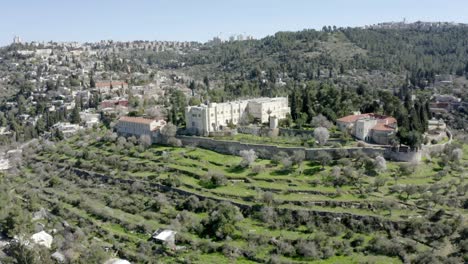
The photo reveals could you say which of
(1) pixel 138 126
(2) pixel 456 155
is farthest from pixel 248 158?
(2) pixel 456 155

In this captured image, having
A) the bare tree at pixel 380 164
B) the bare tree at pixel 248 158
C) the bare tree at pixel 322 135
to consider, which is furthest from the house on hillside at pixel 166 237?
the bare tree at pixel 380 164

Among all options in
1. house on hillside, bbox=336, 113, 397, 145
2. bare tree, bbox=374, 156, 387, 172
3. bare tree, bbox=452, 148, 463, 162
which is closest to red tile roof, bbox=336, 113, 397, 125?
Result: house on hillside, bbox=336, 113, 397, 145

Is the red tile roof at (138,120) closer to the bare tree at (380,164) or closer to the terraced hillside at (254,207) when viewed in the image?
the terraced hillside at (254,207)

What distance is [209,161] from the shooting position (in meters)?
42.6

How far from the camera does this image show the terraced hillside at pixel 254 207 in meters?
29.0

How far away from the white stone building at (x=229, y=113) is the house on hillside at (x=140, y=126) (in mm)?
3651

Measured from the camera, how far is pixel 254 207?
112 ft

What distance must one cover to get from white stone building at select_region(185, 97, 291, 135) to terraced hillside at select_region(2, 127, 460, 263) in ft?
Result: 11.0

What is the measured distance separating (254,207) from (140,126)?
21729 mm

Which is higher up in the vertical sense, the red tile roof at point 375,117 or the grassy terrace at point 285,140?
the red tile roof at point 375,117

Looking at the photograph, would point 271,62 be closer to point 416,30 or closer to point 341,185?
point 416,30

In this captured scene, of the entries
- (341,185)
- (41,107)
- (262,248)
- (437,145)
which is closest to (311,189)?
(341,185)

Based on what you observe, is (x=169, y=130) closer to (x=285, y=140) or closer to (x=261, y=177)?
(x=285, y=140)

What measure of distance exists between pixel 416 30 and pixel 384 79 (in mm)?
60460
